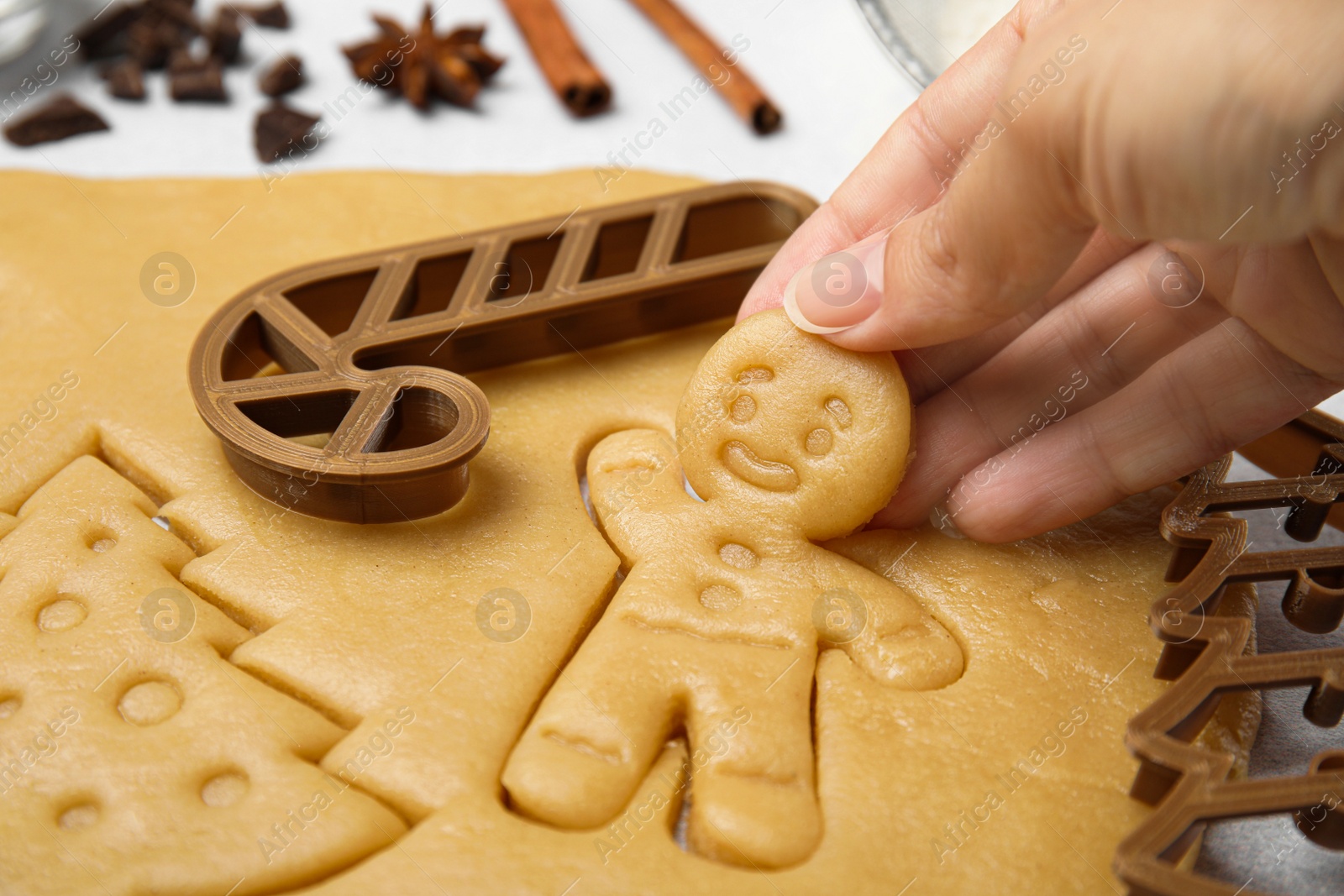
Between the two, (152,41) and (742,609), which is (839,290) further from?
(152,41)

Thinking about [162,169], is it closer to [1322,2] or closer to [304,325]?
[304,325]


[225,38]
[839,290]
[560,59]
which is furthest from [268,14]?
[839,290]

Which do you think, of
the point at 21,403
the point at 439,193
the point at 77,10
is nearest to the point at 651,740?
the point at 21,403

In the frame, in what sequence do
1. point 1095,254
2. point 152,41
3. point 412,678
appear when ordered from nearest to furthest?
1. point 412,678
2. point 1095,254
3. point 152,41

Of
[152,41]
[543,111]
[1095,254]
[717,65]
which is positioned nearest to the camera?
[1095,254]

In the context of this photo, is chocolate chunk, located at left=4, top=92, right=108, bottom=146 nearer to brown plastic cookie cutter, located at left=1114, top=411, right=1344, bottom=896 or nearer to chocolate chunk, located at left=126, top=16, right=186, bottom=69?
chocolate chunk, located at left=126, top=16, right=186, bottom=69

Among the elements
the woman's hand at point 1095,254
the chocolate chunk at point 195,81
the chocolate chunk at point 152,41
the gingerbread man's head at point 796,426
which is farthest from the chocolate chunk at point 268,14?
the gingerbread man's head at point 796,426
